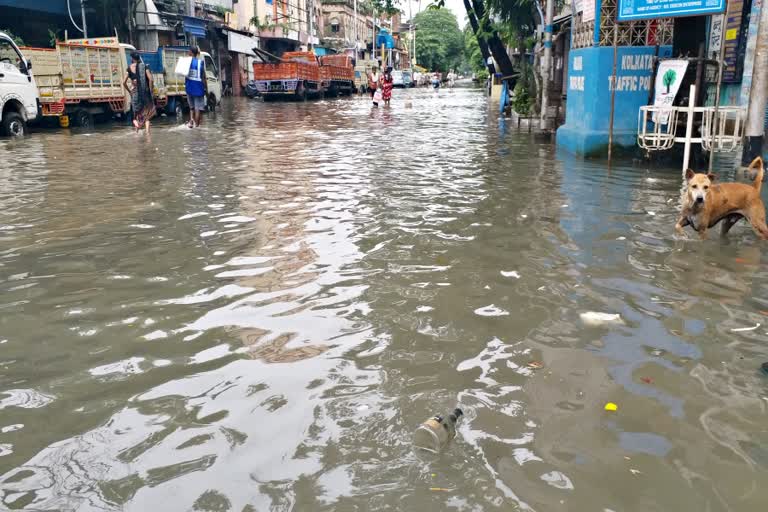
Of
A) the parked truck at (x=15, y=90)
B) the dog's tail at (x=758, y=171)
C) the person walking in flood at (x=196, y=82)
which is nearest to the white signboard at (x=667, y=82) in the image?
the dog's tail at (x=758, y=171)

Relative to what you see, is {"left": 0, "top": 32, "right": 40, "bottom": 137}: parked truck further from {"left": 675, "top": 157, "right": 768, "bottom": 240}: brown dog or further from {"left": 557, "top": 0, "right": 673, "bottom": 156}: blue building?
{"left": 675, "top": 157, "right": 768, "bottom": 240}: brown dog

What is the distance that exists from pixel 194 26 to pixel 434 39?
80.1 metres

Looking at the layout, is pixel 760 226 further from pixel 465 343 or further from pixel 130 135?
pixel 130 135

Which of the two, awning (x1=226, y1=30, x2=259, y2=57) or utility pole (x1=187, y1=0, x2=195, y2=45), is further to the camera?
awning (x1=226, y1=30, x2=259, y2=57)

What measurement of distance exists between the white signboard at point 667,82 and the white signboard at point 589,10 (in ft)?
5.55

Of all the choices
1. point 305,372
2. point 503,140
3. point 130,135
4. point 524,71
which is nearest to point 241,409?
point 305,372

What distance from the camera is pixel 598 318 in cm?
438

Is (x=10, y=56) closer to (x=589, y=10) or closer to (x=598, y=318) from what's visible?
(x=589, y=10)

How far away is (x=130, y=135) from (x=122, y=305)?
13.3 meters

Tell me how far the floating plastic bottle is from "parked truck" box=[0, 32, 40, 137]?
1579 cm

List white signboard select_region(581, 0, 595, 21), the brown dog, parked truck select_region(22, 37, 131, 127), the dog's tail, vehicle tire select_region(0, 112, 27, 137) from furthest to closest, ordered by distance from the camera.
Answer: parked truck select_region(22, 37, 131, 127), vehicle tire select_region(0, 112, 27, 137), white signboard select_region(581, 0, 595, 21), the dog's tail, the brown dog

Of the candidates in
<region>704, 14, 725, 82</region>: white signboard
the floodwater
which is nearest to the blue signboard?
the floodwater

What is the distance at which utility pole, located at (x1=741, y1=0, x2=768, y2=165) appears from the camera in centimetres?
902

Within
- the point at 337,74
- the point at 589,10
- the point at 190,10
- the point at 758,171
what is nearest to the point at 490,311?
the point at 758,171
